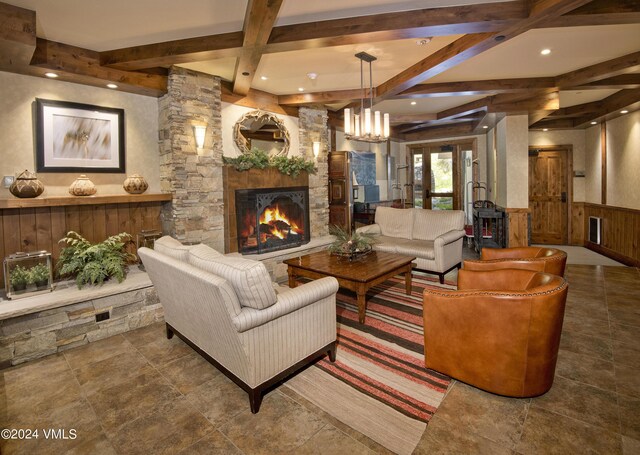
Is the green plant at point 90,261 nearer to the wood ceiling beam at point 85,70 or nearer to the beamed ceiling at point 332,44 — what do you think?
the wood ceiling beam at point 85,70

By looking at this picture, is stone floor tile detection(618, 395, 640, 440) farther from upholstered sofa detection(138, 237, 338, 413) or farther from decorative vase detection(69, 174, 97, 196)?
decorative vase detection(69, 174, 97, 196)

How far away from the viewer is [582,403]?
2.20 metres

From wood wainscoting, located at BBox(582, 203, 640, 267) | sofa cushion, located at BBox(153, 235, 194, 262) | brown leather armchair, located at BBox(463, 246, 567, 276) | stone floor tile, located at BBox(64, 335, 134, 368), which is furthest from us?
wood wainscoting, located at BBox(582, 203, 640, 267)

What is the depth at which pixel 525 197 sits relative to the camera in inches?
245

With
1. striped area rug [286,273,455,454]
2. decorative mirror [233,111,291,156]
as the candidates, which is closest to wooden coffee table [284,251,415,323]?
striped area rug [286,273,455,454]

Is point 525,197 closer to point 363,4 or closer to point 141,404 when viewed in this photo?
point 363,4

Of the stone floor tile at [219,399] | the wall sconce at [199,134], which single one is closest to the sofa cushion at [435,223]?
the wall sconce at [199,134]

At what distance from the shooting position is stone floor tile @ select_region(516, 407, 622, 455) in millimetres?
1827

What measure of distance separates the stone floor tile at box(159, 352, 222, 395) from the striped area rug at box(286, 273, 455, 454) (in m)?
0.69

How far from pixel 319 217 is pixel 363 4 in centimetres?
387

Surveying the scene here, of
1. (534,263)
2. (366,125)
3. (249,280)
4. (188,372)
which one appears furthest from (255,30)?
(534,263)

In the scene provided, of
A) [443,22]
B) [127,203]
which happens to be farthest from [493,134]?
[127,203]

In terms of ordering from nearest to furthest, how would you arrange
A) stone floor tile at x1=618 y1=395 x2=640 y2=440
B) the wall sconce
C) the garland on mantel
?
stone floor tile at x1=618 y1=395 x2=640 y2=440
the wall sconce
the garland on mantel

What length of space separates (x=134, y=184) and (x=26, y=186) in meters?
1.04
